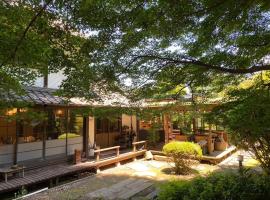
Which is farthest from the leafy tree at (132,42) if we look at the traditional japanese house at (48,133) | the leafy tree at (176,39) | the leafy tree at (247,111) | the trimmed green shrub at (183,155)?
the trimmed green shrub at (183,155)

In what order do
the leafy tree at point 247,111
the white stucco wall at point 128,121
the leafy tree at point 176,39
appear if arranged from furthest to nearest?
the white stucco wall at point 128,121 → the leafy tree at point 247,111 → the leafy tree at point 176,39

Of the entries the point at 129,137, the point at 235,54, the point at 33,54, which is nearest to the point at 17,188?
the point at 33,54

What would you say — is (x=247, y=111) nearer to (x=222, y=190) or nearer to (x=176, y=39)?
(x=176, y=39)

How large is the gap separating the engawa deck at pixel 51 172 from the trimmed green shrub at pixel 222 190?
5.85 metres

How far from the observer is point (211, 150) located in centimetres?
1535

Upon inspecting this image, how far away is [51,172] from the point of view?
431 inches

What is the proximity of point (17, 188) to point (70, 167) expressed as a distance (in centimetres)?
285

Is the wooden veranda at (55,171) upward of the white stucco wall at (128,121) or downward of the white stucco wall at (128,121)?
downward

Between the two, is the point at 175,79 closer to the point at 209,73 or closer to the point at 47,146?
the point at 209,73

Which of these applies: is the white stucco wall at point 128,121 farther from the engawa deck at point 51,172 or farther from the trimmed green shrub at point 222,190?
the trimmed green shrub at point 222,190

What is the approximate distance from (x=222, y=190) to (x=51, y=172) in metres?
7.56

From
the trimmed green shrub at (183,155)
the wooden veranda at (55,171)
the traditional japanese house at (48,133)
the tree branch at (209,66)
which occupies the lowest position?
the wooden veranda at (55,171)

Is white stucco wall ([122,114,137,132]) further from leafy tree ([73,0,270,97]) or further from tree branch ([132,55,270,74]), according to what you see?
tree branch ([132,55,270,74])

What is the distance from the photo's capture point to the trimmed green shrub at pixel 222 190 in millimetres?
5125
